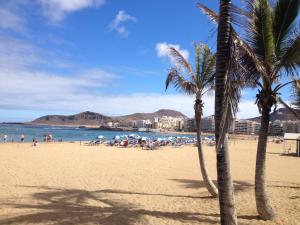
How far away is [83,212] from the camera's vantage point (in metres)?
8.20

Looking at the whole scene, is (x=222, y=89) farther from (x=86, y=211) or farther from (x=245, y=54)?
(x=86, y=211)

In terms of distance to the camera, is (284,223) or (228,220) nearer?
(228,220)

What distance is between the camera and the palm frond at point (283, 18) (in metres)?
7.00

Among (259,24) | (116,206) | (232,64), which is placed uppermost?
(259,24)

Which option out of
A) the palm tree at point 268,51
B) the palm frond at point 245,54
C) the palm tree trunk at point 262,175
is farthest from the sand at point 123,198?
the palm frond at point 245,54

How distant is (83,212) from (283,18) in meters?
6.22

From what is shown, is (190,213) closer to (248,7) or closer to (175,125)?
(248,7)

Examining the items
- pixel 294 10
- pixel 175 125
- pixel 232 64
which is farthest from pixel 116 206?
pixel 175 125

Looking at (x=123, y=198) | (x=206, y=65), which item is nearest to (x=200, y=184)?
(x=123, y=198)

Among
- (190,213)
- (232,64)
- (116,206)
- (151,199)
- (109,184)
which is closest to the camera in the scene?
(232,64)

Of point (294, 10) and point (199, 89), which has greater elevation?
point (294, 10)

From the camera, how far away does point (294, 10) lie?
701cm

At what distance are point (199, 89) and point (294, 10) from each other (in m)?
3.55

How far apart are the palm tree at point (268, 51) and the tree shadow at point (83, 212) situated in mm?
1530
